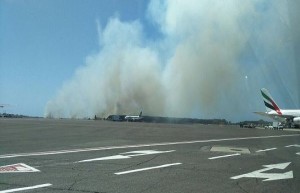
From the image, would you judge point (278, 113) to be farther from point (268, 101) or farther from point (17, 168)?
point (17, 168)

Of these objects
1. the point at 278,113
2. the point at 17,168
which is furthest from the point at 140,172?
the point at 278,113

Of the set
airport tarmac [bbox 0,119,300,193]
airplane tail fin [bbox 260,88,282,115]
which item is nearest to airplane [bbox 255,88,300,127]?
airplane tail fin [bbox 260,88,282,115]

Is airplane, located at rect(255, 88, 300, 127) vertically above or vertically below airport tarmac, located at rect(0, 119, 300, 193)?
above

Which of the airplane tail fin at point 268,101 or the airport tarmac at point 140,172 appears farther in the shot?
the airplane tail fin at point 268,101

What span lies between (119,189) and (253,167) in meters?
5.39

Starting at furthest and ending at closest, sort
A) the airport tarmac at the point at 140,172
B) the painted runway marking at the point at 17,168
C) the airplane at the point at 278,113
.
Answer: the airplane at the point at 278,113
the painted runway marking at the point at 17,168
the airport tarmac at the point at 140,172

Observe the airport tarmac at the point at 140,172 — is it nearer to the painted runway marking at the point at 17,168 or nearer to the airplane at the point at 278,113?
the painted runway marking at the point at 17,168

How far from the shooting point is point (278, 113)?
234 ft

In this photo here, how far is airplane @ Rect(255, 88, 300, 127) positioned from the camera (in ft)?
227

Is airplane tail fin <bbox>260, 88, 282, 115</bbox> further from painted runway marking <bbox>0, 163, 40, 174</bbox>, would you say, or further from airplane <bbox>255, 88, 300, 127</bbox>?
painted runway marking <bbox>0, 163, 40, 174</bbox>

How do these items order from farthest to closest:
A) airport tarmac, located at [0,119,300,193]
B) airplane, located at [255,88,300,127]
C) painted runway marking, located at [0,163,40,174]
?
airplane, located at [255,88,300,127] → painted runway marking, located at [0,163,40,174] → airport tarmac, located at [0,119,300,193]

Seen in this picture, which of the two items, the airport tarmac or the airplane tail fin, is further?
the airplane tail fin

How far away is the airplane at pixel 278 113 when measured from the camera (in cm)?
6912

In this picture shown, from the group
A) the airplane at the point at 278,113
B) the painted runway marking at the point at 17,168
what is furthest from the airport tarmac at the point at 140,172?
the airplane at the point at 278,113
